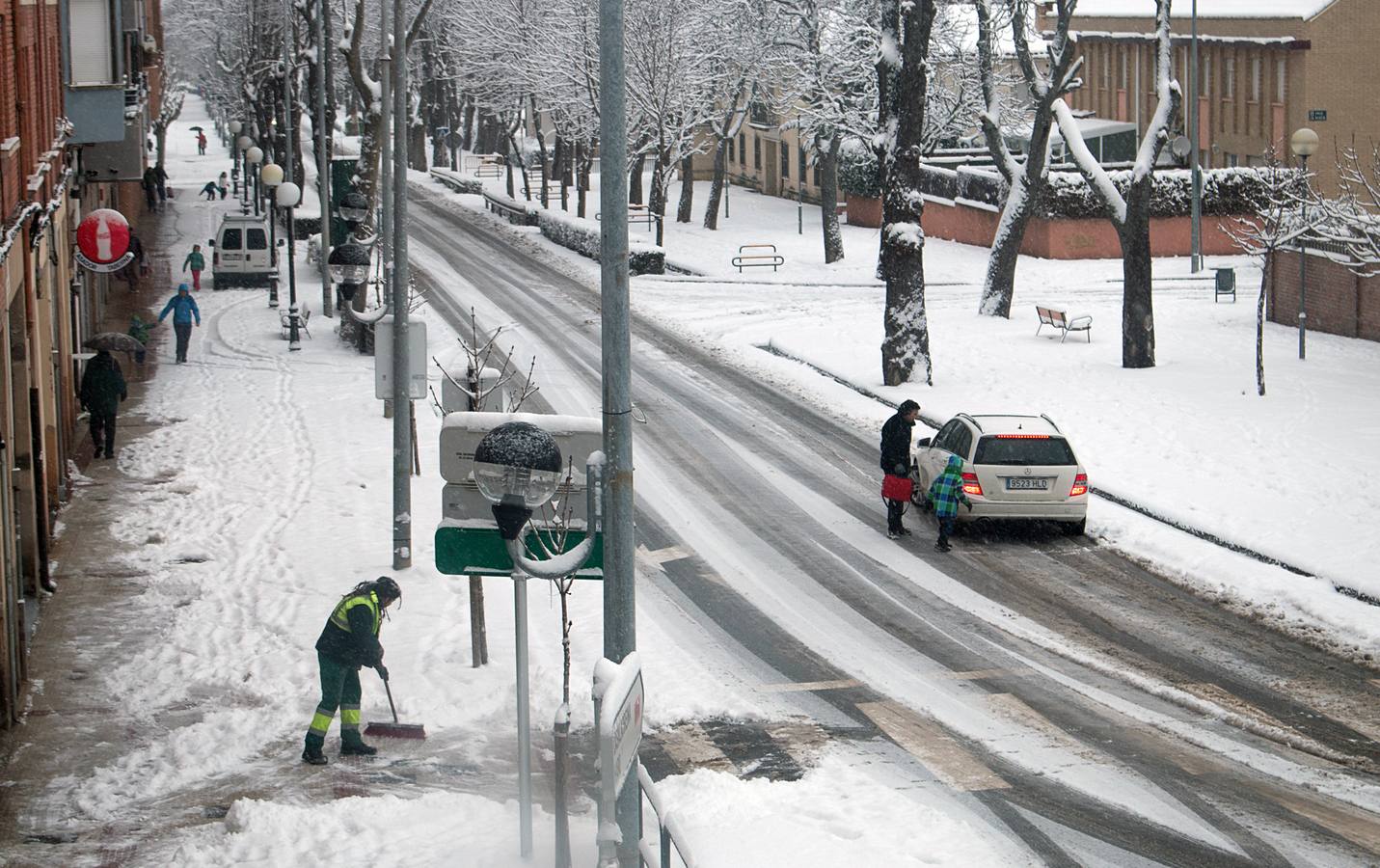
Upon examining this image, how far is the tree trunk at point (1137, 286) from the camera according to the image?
2967 centimetres

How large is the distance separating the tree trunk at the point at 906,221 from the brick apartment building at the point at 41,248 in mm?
12294

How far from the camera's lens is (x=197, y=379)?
99.2ft

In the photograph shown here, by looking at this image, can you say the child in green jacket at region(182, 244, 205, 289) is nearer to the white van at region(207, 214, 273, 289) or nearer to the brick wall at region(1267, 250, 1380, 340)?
the white van at region(207, 214, 273, 289)

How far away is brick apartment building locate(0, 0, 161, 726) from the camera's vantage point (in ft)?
53.1

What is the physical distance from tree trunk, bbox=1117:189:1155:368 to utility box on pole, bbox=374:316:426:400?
587 inches

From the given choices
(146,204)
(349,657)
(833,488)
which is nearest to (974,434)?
(833,488)

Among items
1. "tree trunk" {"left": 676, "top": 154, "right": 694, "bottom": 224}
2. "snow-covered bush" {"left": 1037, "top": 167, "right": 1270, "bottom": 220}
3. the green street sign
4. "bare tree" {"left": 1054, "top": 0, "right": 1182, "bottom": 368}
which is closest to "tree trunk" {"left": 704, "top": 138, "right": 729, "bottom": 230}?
"tree trunk" {"left": 676, "top": 154, "right": 694, "bottom": 224}

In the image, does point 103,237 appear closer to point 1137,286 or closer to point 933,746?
point 933,746

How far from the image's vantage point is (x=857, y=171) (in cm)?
6000

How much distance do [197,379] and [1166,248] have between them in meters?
29.9

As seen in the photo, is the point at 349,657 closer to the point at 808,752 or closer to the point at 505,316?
the point at 808,752

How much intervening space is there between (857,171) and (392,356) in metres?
43.0

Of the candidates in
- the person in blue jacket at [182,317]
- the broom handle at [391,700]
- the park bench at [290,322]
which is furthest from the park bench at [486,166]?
the broom handle at [391,700]

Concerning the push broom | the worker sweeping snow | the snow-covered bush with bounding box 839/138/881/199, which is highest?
the snow-covered bush with bounding box 839/138/881/199
